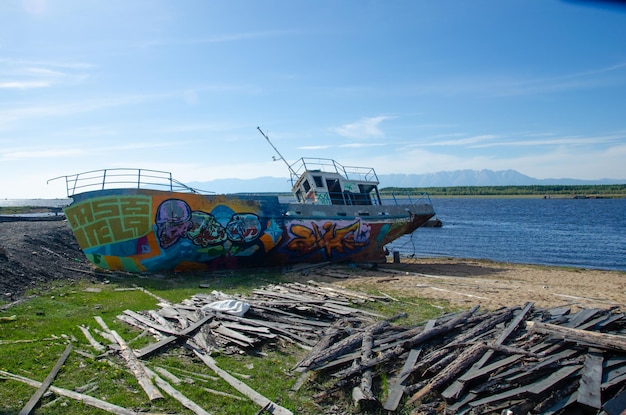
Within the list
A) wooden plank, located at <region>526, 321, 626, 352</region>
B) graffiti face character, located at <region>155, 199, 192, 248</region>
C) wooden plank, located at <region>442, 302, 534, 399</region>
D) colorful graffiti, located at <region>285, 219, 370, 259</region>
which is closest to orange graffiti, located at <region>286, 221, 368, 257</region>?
colorful graffiti, located at <region>285, 219, 370, 259</region>

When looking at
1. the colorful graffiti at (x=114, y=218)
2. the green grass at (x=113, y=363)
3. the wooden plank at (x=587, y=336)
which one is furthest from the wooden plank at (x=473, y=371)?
the colorful graffiti at (x=114, y=218)

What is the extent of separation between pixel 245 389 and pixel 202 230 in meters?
14.3

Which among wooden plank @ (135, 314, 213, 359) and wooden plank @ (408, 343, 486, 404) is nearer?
wooden plank @ (408, 343, 486, 404)

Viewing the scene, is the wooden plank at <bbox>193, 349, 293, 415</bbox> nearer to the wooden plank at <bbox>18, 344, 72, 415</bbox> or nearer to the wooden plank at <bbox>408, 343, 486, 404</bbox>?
the wooden plank at <bbox>408, 343, 486, 404</bbox>

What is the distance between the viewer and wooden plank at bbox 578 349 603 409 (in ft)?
22.2

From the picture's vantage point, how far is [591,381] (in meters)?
7.21

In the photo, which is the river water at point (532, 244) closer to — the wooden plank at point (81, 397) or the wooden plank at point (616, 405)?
the wooden plank at point (616, 405)

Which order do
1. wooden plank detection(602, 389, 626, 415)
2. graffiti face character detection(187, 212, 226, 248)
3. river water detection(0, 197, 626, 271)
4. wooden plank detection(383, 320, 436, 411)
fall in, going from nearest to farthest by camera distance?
wooden plank detection(602, 389, 626, 415) → wooden plank detection(383, 320, 436, 411) → graffiti face character detection(187, 212, 226, 248) → river water detection(0, 197, 626, 271)

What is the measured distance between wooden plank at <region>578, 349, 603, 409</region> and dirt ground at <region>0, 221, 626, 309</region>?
7734 millimetres

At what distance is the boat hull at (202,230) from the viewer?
2108cm

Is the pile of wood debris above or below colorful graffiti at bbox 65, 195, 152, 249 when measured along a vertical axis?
below

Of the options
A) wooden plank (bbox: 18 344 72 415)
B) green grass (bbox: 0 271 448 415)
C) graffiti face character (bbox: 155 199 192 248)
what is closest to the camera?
wooden plank (bbox: 18 344 72 415)

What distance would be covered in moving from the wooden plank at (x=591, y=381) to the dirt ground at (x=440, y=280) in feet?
25.4

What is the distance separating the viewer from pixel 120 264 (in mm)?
21375
